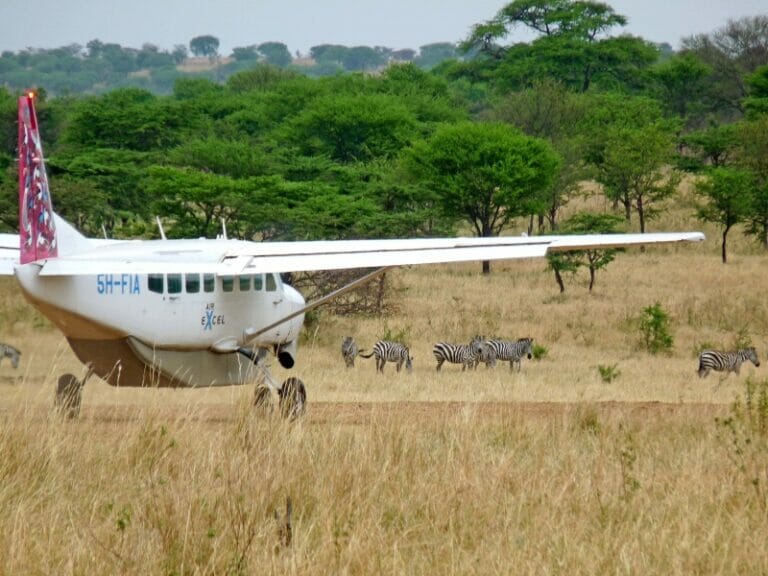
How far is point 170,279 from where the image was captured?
15258 mm

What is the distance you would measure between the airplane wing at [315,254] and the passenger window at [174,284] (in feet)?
1.01

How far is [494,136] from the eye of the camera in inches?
2267

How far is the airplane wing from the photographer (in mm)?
14023

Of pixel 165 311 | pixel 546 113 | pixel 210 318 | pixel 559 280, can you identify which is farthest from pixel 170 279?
pixel 546 113

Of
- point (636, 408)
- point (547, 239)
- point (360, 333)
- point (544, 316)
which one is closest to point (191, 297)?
point (547, 239)

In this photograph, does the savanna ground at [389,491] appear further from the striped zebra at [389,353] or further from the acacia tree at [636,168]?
the acacia tree at [636,168]

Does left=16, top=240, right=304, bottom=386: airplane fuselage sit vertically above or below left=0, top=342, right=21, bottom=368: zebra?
above

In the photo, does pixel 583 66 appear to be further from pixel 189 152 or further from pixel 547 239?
pixel 547 239

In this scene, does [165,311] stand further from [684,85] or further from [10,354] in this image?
[684,85]

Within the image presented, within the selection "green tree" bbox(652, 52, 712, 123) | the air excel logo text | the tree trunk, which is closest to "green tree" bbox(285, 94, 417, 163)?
the tree trunk

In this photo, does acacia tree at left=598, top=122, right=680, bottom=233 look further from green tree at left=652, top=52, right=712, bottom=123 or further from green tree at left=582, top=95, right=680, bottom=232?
green tree at left=652, top=52, right=712, bottom=123

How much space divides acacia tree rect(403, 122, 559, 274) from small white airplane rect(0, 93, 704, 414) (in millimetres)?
38790

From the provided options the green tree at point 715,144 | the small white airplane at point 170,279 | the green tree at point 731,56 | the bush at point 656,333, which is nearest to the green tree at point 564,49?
the green tree at point 731,56

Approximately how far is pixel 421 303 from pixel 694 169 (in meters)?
33.5
